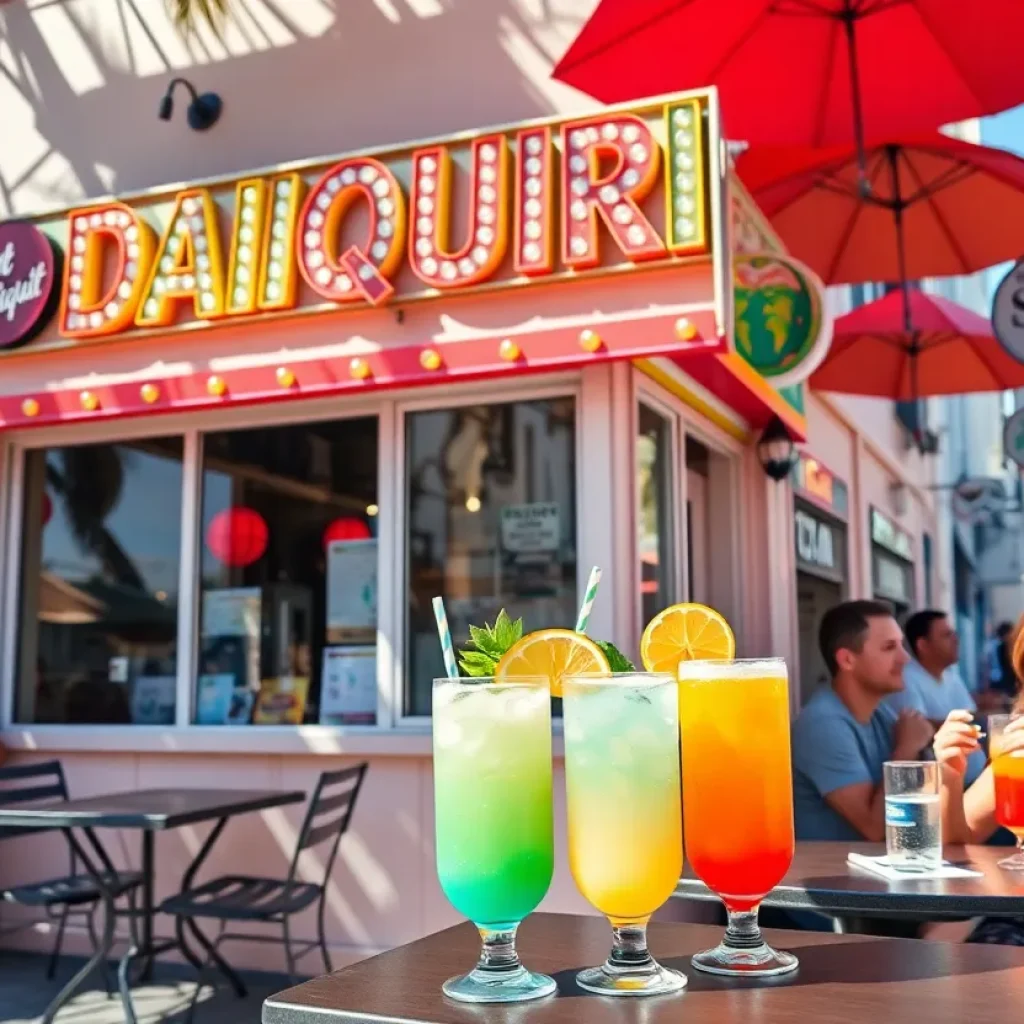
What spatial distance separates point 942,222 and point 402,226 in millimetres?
3085

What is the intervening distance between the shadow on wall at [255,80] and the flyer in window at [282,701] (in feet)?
7.70

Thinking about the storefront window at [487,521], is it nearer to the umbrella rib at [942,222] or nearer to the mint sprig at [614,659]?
the umbrella rib at [942,222]

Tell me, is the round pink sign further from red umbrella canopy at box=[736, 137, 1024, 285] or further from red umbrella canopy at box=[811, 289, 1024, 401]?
red umbrella canopy at box=[811, 289, 1024, 401]

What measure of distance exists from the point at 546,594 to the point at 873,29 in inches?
95.9

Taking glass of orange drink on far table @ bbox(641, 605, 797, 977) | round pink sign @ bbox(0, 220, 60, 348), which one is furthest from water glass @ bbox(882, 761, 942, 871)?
round pink sign @ bbox(0, 220, 60, 348)

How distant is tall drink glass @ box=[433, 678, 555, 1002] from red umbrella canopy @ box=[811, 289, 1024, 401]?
5.89 metres

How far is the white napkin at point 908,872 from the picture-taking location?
6.88ft

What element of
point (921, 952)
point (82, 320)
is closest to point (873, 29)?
point (82, 320)

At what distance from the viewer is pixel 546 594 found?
14.6 feet

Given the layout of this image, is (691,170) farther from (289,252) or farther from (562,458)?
(289,252)

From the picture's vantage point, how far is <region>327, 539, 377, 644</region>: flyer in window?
470 centimetres

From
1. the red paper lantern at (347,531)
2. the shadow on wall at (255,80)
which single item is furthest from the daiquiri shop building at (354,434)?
the shadow on wall at (255,80)

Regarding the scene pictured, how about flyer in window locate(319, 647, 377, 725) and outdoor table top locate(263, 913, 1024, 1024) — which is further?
flyer in window locate(319, 647, 377, 725)

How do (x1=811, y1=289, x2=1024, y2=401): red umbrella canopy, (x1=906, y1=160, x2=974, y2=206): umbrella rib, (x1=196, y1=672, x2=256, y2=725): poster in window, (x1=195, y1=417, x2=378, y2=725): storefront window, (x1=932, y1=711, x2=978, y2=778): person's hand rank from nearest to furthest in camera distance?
(x1=932, y1=711, x2=978, y2=778): person's hand < (x1=195, y1=417, x2=378, y2=725): storefront window < (x1=196, y1=672, x2=256, y2=725): poster in window < (x1=906, y1=160, x2=974, y2=206): umbrella rib < (x1=811, y1=289, x2=1024, y2=401): red umbrella canopy
